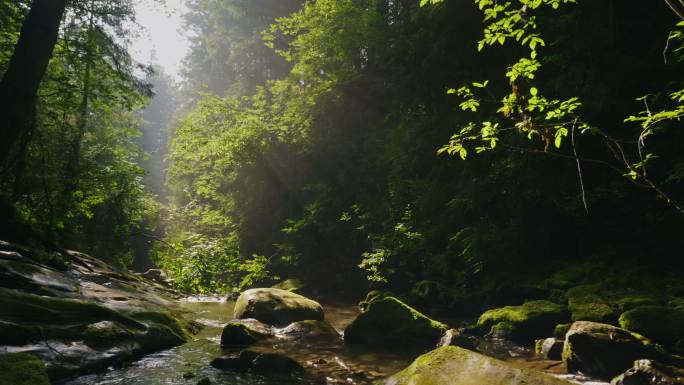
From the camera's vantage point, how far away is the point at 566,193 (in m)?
11.0

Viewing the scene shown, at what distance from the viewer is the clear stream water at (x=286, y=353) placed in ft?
20.8

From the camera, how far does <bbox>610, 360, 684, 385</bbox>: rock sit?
567 cm

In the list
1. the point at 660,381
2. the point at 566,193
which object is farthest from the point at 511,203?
the point at 660,381

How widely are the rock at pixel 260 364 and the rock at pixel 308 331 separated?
107 inches

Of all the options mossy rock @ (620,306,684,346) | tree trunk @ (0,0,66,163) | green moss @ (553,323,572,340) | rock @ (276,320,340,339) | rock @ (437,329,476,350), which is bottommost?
rock @ (276,320,340,339)

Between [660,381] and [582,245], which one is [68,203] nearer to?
[660,381]

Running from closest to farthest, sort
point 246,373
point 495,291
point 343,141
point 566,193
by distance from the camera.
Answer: point 246,373, point 566,193, point 495,291, point 343,141

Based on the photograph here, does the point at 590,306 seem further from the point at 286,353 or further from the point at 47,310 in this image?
the point at 47,310

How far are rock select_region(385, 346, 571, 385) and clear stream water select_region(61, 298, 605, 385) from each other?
6.60 feet

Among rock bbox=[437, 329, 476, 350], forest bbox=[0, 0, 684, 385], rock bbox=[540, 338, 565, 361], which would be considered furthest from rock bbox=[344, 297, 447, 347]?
rock bbox=[540, 338, 565, 361]

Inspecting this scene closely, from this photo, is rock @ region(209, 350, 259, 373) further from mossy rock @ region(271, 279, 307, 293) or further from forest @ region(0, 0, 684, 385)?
mossy rock @ region(271, 279, 307, 293)

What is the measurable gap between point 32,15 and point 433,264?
1215cm

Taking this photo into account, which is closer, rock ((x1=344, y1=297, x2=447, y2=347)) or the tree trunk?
the tree trunk

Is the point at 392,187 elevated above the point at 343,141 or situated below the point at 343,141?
below
